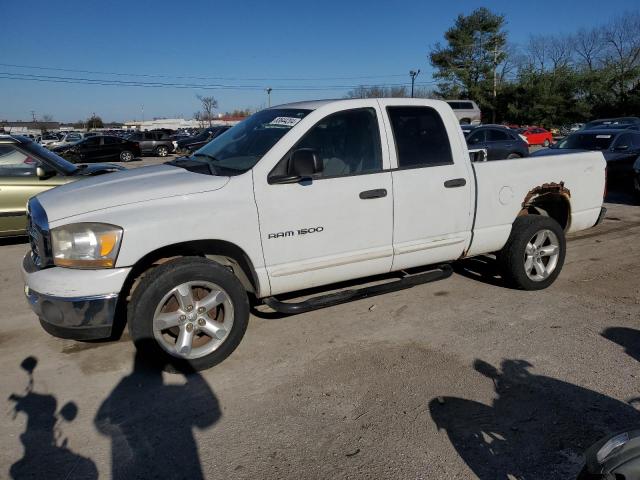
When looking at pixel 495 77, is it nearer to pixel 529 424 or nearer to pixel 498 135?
pixel 498 135

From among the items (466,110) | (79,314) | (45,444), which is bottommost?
(45,444)

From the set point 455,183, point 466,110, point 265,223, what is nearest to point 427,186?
point 455,183

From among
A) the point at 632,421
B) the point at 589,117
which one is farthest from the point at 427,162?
the point at 589,117

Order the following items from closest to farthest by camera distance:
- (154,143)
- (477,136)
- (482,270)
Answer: (482,270)
(477,136)
(154,143)

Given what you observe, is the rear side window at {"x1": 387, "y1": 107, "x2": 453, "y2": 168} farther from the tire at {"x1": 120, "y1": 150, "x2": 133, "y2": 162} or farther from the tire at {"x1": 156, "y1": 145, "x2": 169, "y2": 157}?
the tire at {"x1": 156, "y1": 145, "x2": 169, "y2": 157}

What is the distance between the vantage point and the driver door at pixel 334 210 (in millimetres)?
3646

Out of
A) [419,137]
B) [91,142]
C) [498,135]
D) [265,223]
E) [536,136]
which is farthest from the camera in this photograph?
[536,136]

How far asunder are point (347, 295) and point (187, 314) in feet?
4.24

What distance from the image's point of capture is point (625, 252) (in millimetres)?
6754

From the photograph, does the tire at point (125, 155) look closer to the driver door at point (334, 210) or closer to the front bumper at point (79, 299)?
the driver door at point (334, 210)

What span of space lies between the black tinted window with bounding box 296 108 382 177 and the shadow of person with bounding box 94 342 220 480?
1887 mm

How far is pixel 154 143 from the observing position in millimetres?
30625

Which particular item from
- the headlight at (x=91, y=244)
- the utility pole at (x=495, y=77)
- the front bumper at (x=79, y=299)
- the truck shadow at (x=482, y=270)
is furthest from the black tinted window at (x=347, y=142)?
the utility pole at (x=495, y=77)

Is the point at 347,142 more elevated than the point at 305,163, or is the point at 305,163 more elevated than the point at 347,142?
the point at 347,142
